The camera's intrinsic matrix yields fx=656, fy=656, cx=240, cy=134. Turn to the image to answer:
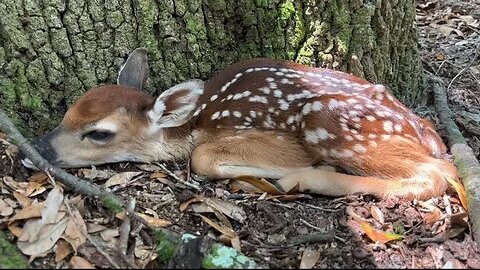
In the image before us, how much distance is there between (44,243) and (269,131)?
1.62m

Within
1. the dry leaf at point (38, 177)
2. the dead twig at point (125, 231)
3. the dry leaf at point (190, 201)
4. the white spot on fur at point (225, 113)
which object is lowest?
the dry leaf at point (190, 201)

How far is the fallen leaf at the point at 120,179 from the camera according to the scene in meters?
3.66

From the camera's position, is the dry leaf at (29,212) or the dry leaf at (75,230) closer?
the dry leaf at (75,230)

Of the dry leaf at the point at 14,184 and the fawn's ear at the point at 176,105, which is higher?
the fawn's ear at the point at 176,105

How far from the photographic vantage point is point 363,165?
385 centimetres

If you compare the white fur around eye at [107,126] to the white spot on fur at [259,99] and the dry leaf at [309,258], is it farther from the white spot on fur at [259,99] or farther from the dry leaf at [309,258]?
the dry leaf at [309,258]

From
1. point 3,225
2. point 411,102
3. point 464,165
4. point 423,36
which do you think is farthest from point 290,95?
point 423,36

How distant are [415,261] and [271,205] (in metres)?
0.81

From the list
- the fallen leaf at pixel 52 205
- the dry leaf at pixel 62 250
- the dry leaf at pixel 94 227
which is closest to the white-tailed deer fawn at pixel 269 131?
the fallen leaf at pixel 52 205

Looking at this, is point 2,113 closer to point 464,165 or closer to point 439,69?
point 464,165

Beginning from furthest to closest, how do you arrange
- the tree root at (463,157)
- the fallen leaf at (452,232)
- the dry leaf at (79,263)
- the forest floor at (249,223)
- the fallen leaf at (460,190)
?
the fallen leaf at (460,190) → the tree root at (463,157) → the fallen leaf at (452,232) → the forest floor at (249,223) → the dry leaf at (79,263)

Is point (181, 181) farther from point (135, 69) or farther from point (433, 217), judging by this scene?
point (433, 217)

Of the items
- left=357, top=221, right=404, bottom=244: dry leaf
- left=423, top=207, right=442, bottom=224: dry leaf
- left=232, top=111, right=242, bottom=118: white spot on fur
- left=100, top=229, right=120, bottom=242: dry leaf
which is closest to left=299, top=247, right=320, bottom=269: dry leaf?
left=357, top=221, right=404, bottom=244: dry leaf

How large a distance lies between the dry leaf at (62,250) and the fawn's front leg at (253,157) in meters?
1.12
